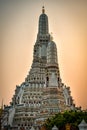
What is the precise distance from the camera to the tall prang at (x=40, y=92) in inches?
1007

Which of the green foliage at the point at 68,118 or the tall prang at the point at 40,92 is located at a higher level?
the tall prang at the point at 40,92

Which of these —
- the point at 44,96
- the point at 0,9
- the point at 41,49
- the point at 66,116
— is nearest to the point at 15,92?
the point at 41,49

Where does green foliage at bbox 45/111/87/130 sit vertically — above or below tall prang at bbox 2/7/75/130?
below

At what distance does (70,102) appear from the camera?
3094cm

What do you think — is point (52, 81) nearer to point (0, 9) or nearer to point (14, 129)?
point (14, 129)

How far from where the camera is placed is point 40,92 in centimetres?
3045

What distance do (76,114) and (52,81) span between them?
300 inches

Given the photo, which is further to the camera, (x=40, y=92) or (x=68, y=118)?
(x=40, y=92)

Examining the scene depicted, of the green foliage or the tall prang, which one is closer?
Answer: the green foliage

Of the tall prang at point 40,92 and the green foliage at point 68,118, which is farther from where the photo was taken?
the tall prang at point 40,92

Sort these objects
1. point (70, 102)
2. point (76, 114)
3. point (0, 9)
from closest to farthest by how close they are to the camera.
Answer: point (0, 9) < point (76, 114) < point (70, 102)

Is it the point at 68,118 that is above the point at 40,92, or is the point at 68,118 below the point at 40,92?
below

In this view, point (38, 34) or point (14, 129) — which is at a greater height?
point (38, 34)

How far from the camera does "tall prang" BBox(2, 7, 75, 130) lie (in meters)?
25.6
